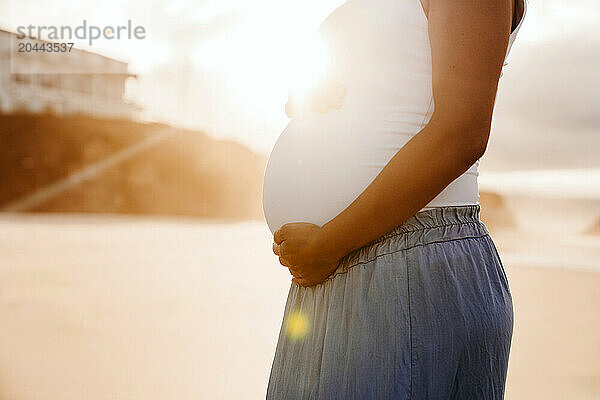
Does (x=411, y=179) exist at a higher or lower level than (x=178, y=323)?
higher

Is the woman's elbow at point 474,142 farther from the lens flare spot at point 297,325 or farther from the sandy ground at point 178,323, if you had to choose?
the sandy ground at point 178,323

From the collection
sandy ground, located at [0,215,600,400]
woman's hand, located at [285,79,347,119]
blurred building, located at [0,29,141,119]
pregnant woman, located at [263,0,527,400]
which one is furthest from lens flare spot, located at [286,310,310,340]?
blurred building, located at [0,29,141,119]

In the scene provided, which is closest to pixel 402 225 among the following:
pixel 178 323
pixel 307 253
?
pixel 307 253

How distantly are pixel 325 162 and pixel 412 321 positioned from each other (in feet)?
0.82

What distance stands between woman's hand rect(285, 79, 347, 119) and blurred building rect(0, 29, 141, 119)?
16.1 m

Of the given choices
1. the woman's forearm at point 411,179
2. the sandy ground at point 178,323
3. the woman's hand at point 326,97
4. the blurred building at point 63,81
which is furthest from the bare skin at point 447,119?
the blurred building at point 63,81

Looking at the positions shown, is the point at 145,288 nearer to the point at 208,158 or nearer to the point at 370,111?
the point at 370,111

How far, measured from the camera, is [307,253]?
73 centimetres

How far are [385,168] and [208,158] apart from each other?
14.8 m

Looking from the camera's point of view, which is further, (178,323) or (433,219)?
(178,323)

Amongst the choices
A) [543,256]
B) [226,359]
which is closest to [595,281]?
[543,256]

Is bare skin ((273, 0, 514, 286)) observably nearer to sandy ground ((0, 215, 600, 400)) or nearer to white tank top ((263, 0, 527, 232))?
white tank top ((263, 0, 527, 232))

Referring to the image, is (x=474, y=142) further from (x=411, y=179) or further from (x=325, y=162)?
(x=325, y=162)

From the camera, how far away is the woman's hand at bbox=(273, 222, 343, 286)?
2.37 feet
